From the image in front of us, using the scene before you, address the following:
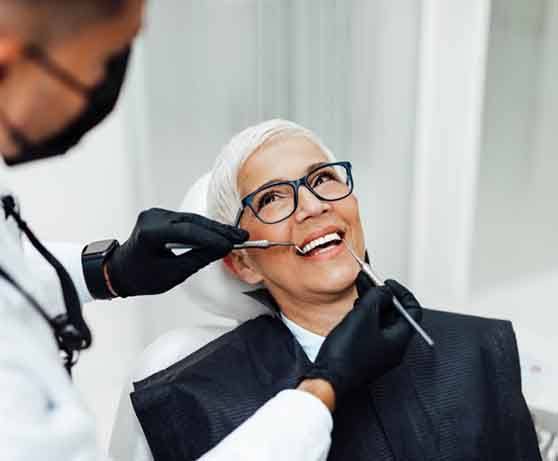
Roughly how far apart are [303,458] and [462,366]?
22.1 inches

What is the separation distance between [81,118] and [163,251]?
54 centimetres

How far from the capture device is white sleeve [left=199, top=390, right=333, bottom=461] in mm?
739

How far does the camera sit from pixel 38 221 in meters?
1.52

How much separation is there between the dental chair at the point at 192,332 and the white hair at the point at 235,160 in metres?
0.07

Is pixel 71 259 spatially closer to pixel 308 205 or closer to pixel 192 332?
pixel 192 332

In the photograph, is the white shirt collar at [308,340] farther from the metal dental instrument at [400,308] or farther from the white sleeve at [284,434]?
the white sleeve at [284,434]

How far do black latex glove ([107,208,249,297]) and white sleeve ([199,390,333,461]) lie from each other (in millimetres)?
359

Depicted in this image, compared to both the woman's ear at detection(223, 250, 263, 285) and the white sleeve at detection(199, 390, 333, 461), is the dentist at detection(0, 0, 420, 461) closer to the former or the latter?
the white sleeve at detection(199, 390, 333, 461)

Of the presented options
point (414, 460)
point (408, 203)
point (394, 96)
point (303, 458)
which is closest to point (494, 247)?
point (408, 203)

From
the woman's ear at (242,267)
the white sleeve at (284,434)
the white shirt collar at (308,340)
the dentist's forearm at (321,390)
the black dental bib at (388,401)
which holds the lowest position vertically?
the black dental bib at (388,401)

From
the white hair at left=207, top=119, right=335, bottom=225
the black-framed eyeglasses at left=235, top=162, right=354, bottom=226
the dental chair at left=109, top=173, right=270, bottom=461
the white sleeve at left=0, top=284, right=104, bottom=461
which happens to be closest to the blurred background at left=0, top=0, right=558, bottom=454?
the dental chair at left=109, top=173, right=270, bottom=461

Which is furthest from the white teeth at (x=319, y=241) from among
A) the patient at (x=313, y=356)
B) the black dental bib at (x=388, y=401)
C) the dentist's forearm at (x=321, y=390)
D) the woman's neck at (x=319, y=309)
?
the dentist's forearm at (x=321, y=390)

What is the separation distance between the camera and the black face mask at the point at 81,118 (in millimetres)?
612

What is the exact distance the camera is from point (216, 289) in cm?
135
